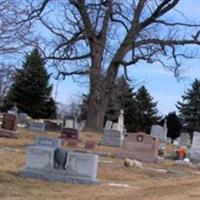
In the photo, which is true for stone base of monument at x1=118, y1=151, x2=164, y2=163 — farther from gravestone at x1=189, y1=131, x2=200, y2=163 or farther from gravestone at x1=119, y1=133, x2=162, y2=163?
gravestone at x1=189, y1=131, x2=200, y2=163

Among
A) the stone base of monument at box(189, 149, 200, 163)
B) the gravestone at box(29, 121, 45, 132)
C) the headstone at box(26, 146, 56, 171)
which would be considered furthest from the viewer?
the gravestone at box(29, 121, 45, 132)

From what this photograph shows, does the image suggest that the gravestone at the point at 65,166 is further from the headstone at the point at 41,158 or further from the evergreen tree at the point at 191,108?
the evergreen tree at the point at 191,108

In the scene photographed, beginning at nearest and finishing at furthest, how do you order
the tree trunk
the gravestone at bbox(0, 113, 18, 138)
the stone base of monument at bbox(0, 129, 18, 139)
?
the stone base of monument at bbox(0, 129, 18, 139)
the gravestone at bbox(0, 113, 18, 138)
the tree trunk

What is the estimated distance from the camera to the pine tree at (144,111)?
2872 inches

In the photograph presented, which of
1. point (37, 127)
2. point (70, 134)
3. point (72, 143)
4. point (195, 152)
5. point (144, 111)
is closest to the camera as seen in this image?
point (72, 143)

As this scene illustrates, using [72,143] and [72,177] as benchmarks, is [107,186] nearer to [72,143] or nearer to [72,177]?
[72,177]

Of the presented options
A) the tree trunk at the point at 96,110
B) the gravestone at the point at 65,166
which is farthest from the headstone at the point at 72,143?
the tree trunk at the point at 96,110

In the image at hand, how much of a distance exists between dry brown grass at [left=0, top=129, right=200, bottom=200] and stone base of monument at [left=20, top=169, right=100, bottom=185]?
0.76ft

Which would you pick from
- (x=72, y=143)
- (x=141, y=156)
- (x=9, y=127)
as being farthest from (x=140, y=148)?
(x=9, y=127)

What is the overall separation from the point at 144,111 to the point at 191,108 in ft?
29.6

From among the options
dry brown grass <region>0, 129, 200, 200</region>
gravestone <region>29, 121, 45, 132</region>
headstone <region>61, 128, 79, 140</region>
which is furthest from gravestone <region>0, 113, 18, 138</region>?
gravestone <region>29, 121, 45, 132</region>

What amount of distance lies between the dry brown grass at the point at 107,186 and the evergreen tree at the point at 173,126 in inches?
2226

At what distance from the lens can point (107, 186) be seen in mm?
13602

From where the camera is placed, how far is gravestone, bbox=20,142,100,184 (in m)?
13.7
